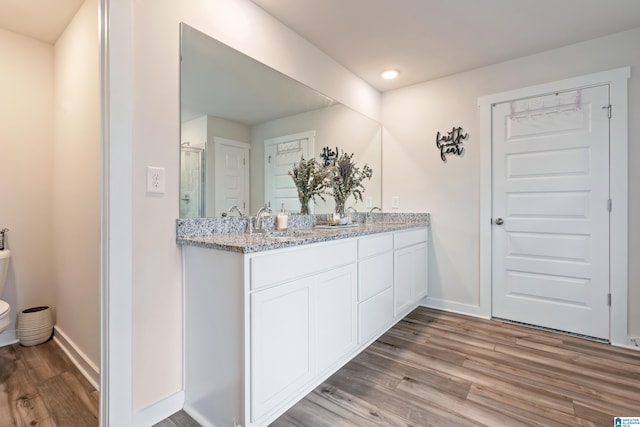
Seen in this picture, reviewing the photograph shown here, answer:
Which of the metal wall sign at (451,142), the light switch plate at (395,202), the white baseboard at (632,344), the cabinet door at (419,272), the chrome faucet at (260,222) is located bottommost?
the white baseboard at (632,344)

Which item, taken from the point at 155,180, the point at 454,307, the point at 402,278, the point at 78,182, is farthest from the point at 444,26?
the point at 78,182

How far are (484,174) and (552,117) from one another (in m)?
0.66

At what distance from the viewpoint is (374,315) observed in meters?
2.18

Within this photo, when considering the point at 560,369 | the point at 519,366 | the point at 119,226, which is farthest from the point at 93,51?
the point at 560,369

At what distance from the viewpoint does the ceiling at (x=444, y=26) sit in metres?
1.96

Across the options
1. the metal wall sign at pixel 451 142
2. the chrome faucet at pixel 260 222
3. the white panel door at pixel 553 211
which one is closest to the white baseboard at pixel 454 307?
the white panel door at pixel 553 211

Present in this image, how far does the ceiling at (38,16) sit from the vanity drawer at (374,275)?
2401 mm

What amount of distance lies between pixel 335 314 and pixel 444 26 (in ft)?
6.93

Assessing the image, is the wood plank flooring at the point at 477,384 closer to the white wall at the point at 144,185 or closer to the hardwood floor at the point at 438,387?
the hardwood floor at the point at 438,387

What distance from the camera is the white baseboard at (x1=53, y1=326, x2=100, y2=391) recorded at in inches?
68.6

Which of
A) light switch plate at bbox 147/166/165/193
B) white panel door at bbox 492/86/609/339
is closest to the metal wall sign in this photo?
white panel door at bbox 492/86/609/339

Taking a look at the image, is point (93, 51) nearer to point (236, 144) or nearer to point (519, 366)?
point (236, 144)

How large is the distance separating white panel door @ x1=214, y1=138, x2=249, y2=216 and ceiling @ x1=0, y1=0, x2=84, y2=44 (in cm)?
123

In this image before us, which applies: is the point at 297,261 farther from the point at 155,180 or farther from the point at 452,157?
the point at 452,157
